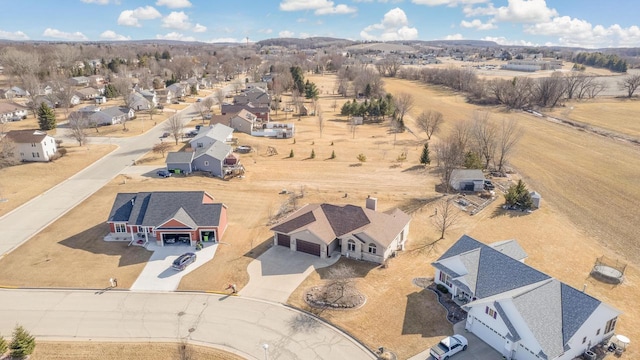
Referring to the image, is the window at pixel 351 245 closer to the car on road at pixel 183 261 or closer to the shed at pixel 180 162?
the car on road at pixel 183 261

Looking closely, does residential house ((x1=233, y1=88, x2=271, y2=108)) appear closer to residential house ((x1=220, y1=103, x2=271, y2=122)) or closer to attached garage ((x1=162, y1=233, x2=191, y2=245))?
residential house ((x1=220, y1=103, x2=271, y2=122))

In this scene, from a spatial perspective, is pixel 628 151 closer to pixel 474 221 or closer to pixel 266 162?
pixel 474 221

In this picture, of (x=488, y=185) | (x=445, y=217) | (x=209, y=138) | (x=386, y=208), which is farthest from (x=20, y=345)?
(x=488, y=185)

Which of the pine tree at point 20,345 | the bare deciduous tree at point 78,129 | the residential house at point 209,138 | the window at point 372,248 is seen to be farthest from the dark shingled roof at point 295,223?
the bare deciduous tree at point 78,129

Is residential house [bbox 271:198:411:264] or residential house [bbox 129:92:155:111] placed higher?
residential house [bbox 129:92:155:111]

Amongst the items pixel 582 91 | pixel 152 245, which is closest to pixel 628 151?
pixel 582 91

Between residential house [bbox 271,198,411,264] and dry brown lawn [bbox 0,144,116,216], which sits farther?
dry brown lawn [bbox 0,144,116,216]

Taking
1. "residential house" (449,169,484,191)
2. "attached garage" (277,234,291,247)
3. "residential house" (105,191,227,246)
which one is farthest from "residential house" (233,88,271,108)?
"attached garage" (277,234,291,247)
